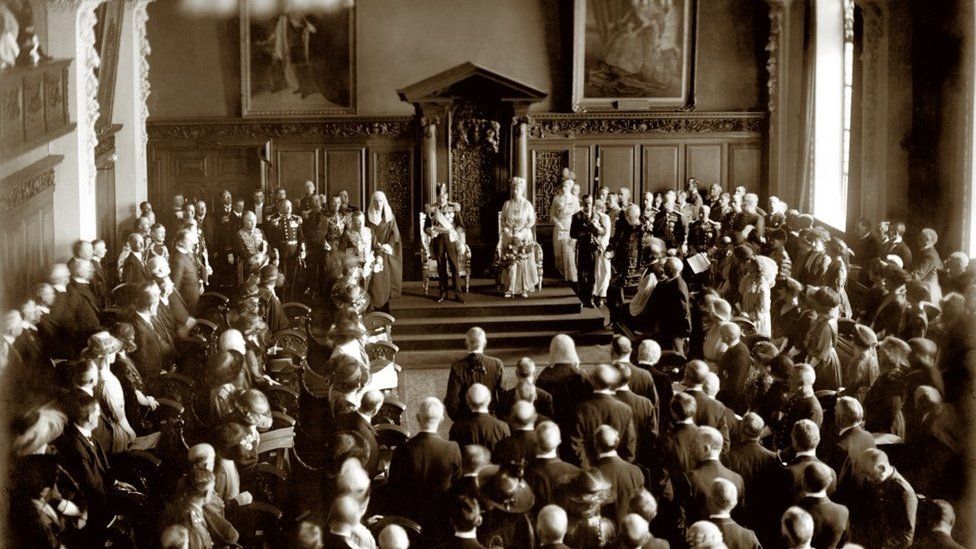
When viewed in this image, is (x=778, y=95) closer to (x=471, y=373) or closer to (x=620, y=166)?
(x=620, y=166)

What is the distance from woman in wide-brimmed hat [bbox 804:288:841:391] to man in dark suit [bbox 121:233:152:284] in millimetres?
6917

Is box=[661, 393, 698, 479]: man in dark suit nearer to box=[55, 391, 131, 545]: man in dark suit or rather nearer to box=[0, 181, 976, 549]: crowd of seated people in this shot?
box=[0, 181, 976, 549]: crowd of seated people

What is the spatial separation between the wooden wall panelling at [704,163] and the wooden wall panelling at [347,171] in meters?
5.39

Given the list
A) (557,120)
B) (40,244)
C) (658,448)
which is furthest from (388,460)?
(557,120)

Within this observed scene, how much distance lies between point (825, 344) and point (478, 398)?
3.40 metres

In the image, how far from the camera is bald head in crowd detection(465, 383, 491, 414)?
24.4 ft

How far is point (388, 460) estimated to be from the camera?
846cm

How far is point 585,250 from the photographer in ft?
51.2

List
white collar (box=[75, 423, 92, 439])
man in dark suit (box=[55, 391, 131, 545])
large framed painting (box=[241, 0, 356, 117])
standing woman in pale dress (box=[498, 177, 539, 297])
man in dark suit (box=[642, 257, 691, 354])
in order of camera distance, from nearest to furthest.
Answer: man in dark suit (box=[55, 391, 131, 545])
white collar (box=[75, 423, 92, 439])
man in dark suit (box=[642, 257, 691, 354])
standing woman in pale dress (box=[498, 177, 539, 297])
large framed painting (box=[241, 0, 356, 117])

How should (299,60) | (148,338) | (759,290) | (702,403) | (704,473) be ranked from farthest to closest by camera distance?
(299,60), (759,290), (148,338), (702,403), (704,473)

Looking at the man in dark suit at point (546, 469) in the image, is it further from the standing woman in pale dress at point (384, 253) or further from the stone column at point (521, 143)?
the stone column at point (521, 143)

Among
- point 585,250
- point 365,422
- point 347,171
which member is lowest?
point 365,422

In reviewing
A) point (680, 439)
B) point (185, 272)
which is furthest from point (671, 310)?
point (185, 272)

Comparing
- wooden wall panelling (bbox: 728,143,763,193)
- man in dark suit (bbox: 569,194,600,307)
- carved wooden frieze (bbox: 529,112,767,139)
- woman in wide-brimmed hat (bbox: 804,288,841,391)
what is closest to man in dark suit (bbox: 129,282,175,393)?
woman in wide-brimmed hat (bbox: 804,288,841,391)
